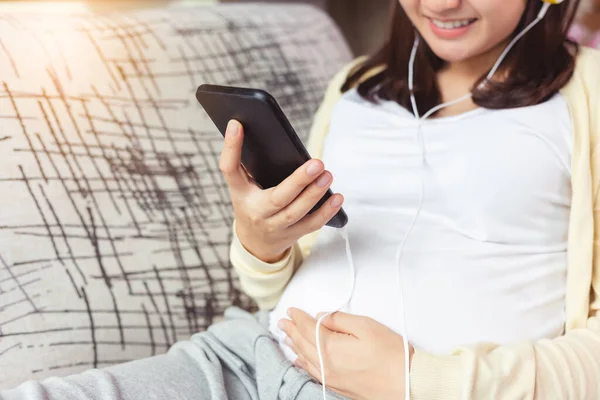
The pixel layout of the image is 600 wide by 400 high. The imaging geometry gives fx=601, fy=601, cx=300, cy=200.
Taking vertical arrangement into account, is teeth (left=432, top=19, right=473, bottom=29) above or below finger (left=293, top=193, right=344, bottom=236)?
above

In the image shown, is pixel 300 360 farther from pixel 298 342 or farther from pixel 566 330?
pixel 566 330

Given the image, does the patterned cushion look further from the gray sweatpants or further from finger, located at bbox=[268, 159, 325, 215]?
finger, located at bbox=[268, 159, 325, 215]

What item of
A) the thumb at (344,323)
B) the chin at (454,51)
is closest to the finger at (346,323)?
the thumb at (344,323)

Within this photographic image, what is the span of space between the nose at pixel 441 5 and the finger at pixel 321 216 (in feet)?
0.87

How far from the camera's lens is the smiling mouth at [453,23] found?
748 millimetres

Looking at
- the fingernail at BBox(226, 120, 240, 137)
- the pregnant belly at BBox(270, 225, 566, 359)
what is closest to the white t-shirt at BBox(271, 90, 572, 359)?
the pregnant belly at BBox(270, 225, 566, 359)

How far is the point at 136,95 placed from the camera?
0.91 metres

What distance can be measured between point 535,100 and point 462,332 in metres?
0.31

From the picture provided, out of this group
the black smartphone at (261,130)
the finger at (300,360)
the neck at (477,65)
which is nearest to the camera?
the black smartphone at (261,130)

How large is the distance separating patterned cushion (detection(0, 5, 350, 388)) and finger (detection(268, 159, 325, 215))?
277 mm

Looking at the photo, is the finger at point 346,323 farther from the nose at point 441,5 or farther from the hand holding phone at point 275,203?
the nose at point 441,5

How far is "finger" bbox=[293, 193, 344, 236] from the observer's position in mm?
666

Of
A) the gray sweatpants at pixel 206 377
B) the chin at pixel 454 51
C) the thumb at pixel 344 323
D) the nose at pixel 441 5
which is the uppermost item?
the nose at pixel 441 5

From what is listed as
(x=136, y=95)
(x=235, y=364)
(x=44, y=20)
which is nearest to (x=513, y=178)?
(x=235, y=364)
